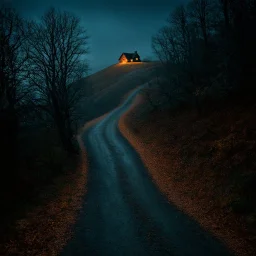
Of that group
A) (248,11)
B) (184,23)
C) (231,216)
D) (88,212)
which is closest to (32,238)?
(88,212)

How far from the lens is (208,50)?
31.6 metres

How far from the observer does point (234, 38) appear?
74.0 ft

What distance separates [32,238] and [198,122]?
19.3 meters

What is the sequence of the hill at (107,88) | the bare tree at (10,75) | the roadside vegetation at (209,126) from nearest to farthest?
1. the roadside vegetation at (209,126)
2. the bare tree at (10,75)
3. the hill at (107,88)

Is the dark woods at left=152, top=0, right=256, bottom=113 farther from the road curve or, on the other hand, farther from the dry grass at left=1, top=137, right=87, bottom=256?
the dry grass at left=1, top=137, right=87, bottom=256

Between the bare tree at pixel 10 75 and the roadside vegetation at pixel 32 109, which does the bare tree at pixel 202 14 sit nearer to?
the roadside vegetation at pixel 32 109

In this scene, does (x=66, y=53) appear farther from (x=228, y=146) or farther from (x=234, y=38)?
(x=228, y=146)

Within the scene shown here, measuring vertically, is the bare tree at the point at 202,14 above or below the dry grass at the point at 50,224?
above

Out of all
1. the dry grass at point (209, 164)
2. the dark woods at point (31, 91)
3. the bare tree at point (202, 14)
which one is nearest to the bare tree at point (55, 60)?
the dark woods at point (31, 91)

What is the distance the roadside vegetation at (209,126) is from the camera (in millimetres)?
13344

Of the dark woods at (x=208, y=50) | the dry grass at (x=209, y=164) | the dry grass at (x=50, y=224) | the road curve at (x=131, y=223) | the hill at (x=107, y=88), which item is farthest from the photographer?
the hill at (x=107, y=88)

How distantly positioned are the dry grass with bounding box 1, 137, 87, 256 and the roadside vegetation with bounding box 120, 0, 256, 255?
6077 millimetres

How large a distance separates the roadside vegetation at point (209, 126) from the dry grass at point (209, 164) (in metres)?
0.04

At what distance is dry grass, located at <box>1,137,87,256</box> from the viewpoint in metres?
10.9
